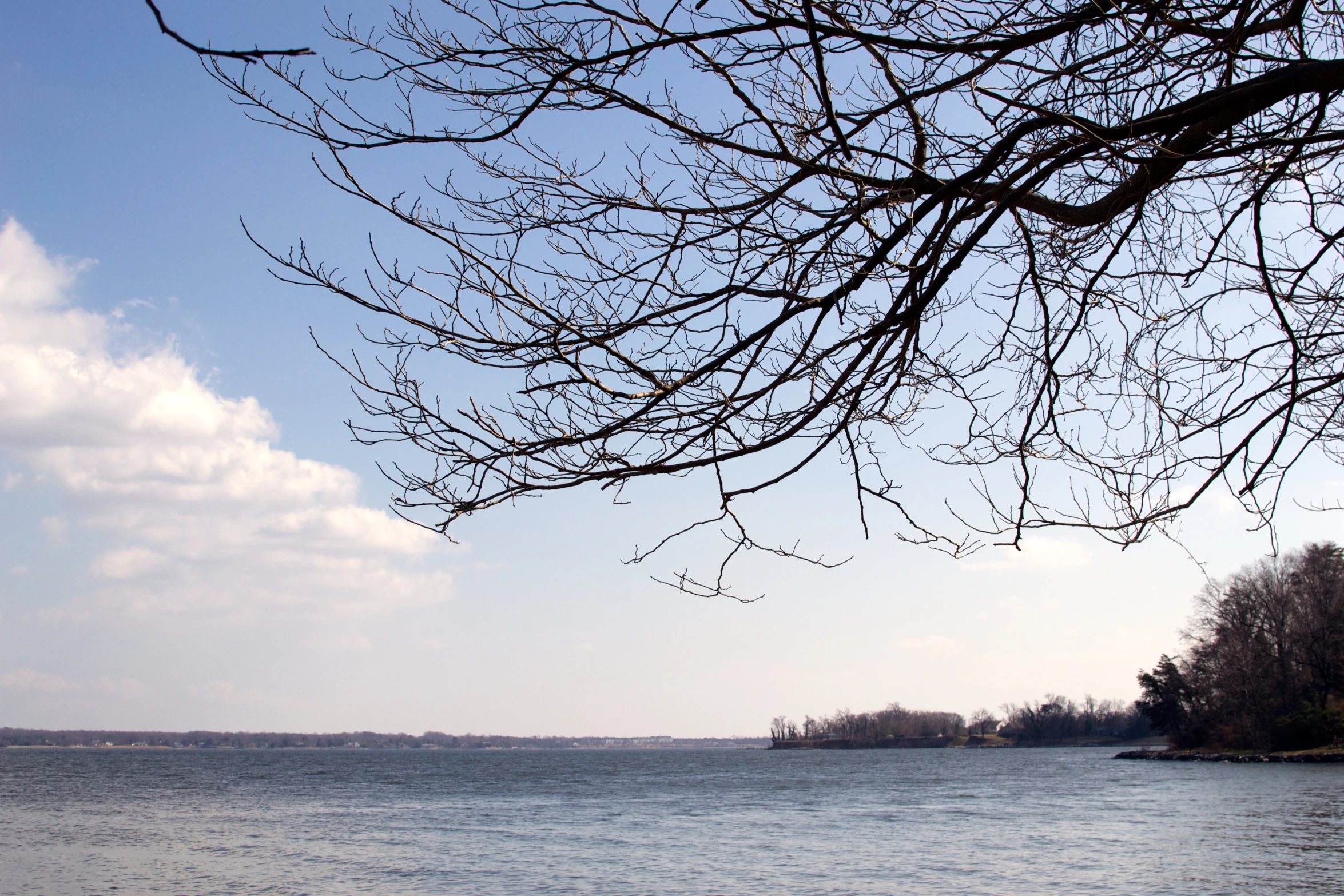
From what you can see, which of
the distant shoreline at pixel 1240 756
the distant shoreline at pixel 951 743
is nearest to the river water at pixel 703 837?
the distant shoreline at pixel 1240 756

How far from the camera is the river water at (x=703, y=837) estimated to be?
66.5ft

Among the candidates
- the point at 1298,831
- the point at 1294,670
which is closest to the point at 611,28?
the point at 1298,831

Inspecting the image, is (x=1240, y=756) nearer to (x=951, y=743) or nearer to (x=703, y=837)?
(x=703, y=837)

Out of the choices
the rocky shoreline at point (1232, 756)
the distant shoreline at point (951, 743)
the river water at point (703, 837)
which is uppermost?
the distant shoreline at point (951, 743)

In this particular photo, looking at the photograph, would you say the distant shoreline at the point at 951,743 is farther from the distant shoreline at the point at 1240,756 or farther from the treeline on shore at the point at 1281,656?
the treeline on shore at the point at 1281,656

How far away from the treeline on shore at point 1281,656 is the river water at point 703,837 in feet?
18.7

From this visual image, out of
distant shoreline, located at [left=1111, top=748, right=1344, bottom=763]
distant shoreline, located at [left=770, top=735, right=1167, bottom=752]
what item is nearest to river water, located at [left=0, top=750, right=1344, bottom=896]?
distant shoreline, located at [left=1111, top=748, right=1344, bottom=763]

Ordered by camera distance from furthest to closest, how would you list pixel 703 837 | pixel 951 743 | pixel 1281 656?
pixel 951 743 → pixel 1281 656 → pixel 703 837

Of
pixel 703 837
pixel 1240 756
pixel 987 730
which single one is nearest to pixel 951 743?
pixel 987 730

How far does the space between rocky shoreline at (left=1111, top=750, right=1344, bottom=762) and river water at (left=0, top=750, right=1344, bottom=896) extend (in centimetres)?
270

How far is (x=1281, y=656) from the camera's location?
211ft

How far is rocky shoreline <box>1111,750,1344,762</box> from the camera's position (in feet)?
188

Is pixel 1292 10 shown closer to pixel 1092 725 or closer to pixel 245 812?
pixel 245 812

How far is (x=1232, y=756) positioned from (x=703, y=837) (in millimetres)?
53088
